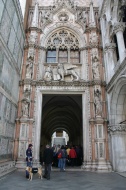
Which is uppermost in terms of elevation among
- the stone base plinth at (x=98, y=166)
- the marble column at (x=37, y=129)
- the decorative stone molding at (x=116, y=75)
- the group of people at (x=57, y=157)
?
the decorative stone molding at (x=116, y=75)

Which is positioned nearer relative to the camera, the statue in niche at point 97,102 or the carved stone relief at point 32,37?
the statue in niche at point 97,102

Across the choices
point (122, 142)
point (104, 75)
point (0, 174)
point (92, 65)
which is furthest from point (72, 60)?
point (0, 174)

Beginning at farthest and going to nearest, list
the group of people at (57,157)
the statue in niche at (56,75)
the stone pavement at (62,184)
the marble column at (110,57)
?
the statue in niche at (56,75) → the marble column at (110,57) → the group of people at (57,157) → the stone pavement at (62,184)

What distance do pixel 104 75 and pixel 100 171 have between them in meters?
6.63

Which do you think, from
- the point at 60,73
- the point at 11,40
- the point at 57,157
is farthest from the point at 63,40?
the point at 57,157

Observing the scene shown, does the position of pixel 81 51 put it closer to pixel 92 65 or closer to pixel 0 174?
pixel 92 65

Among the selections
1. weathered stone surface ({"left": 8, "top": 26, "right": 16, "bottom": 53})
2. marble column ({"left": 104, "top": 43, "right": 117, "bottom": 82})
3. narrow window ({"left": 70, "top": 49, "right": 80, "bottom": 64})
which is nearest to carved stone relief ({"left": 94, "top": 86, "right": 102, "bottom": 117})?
marble column ({"left": 104, "top": 43, "right": 117, "bottom": 82})

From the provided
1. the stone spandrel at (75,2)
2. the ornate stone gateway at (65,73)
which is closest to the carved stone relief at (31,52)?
the ornate stone gateway at (65,73)

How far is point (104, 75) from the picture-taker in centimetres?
1232

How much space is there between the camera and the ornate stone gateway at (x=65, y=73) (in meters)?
10.6

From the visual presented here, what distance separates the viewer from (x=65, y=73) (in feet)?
40.1

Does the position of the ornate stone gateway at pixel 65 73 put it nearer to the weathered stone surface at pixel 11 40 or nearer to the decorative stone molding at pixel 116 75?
the decorative stone molding at pixel 116 75

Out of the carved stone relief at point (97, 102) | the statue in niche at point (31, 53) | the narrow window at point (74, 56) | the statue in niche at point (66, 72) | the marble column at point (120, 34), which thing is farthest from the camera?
the narrow window at point (74, 56)

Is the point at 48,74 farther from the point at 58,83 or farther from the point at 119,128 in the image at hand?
the point at 119,128
